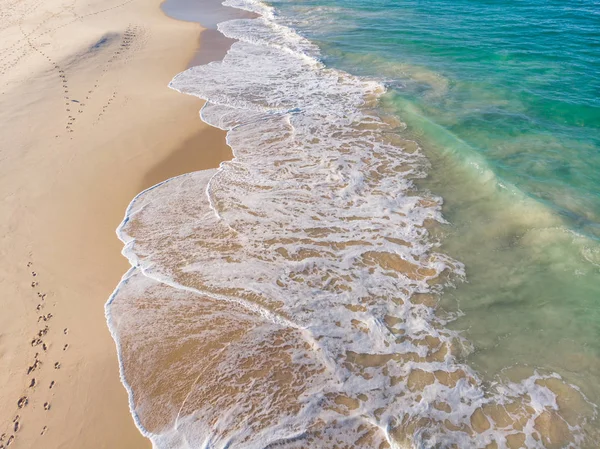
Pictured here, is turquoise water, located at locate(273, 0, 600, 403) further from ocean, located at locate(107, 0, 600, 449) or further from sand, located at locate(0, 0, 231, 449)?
sand, located at locate(0, 0, 231, 449)

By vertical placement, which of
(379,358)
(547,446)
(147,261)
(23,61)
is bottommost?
(547,446)

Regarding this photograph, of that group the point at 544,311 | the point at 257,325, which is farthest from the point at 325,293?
the point at 544,311

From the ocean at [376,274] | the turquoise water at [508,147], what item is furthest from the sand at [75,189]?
the turquoise water at [508,147]

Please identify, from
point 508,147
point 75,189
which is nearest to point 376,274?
point 508,147

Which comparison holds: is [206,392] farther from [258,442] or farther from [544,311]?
[544,311]

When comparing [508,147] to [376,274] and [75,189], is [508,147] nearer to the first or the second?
[376,274]

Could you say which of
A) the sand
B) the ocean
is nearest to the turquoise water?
the ocean
